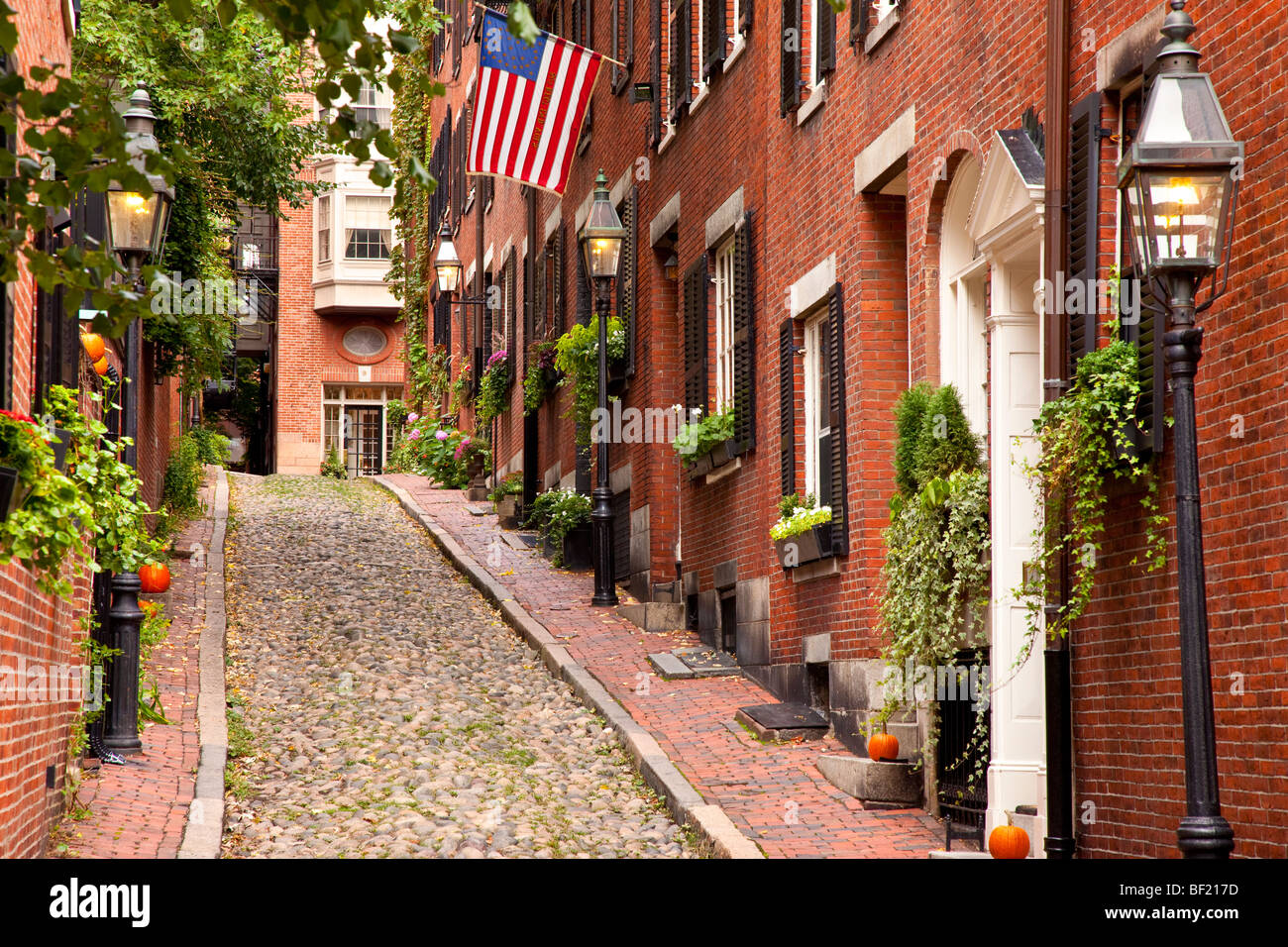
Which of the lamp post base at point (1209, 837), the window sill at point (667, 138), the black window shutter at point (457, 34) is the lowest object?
the lamp post base at point (1209, 837)

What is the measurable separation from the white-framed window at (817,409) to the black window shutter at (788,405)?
110 mm

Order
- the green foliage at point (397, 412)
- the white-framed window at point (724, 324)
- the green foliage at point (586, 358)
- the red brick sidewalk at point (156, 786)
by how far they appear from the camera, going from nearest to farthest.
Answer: the red brick sidewalk at point (156, 786)
the white-framed window at point (724, 324)
the green foliage at point (586, 358)
the green foliage at point (397, 412)

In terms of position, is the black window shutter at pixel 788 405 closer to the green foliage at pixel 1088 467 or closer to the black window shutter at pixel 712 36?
the black window shutter at pixel 712 36

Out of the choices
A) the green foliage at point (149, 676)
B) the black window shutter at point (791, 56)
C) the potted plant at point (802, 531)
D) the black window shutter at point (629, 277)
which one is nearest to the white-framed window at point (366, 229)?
the black window shutter at point (629, 277)

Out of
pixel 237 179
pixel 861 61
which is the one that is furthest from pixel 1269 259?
pixel 237 179

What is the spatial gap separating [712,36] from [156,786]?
8.64 meters

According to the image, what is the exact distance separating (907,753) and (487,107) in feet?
31.5

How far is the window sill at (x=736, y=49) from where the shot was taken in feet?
46.3

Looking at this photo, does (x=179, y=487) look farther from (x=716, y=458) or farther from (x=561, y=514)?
(x=716, y=458)

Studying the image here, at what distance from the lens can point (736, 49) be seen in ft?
46.7

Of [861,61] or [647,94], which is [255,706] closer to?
[861,61]

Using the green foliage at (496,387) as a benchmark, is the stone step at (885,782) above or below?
below

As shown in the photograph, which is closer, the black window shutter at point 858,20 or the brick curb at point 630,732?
the brick curb at point 630,732

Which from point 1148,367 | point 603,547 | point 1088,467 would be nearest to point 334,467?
point 603,547
